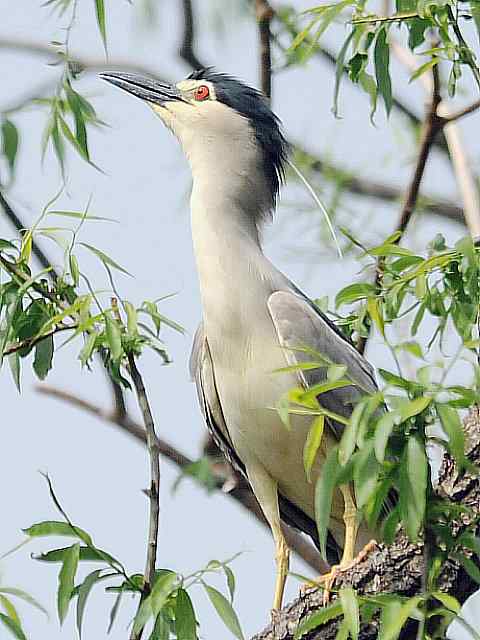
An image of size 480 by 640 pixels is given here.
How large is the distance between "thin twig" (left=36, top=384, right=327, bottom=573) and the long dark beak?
1012 millimetres

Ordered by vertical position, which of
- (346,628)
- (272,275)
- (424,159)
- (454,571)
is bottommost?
(346,628)

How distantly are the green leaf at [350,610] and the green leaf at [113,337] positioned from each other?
590mm

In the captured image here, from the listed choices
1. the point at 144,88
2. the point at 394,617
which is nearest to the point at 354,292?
the point at 394,617

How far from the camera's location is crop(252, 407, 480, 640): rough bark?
2.06 meters

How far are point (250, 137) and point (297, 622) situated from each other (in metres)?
1.31

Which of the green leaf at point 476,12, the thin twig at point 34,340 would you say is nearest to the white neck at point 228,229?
the thin twig at point 34,340

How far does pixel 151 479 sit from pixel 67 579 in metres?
0.26

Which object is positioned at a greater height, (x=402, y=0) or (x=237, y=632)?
(x=402, y=0)

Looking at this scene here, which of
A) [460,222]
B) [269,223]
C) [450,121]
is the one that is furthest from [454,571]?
[460,222]

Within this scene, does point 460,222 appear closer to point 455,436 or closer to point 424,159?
point 424,159

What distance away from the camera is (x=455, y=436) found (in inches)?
61.1

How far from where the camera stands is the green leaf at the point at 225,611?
180cm

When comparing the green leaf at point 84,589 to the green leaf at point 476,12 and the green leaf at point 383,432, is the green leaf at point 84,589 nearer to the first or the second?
the green leaf at point 383,432

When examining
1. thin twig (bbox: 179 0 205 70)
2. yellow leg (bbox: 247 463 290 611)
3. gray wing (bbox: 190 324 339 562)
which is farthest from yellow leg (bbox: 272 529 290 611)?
thin twig (bbox: 179 0 205 70)
